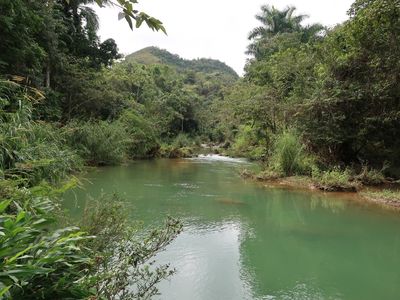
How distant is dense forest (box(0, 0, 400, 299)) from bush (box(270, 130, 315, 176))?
0.04 m

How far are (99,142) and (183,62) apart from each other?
65.6 meters

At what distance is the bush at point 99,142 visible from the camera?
15.9 m

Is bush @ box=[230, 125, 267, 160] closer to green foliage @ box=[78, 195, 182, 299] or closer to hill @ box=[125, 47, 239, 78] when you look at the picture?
green foliage @ box=[78, 195, 182, 299]

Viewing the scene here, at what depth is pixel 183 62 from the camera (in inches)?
3145

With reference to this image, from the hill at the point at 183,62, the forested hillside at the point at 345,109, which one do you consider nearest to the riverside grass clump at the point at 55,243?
the forested hillside at the point at 345,109

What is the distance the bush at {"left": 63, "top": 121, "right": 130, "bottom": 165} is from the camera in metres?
15.9

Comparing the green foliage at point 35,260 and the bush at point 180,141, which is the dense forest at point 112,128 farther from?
the bush at point 180,141

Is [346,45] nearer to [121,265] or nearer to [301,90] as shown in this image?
[301,90]

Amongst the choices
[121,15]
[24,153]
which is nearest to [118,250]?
[24,153]

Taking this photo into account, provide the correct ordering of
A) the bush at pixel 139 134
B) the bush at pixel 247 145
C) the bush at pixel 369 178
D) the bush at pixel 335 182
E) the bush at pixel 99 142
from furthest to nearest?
the bush at pixel 247 145
the bush at pixel 139 134
the bush at pixel 99 142
the bush at pixel 369 178
the bush at pixel 335 182

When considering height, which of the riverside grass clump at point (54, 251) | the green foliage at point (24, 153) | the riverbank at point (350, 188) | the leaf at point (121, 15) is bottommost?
the riverbank at point (350, 188)

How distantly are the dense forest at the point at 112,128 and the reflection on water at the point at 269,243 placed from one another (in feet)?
2.84

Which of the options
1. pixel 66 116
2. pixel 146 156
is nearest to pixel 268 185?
pixel 66 116

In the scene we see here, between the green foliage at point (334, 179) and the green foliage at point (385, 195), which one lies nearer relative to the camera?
the green foliage at point (385, 195)
